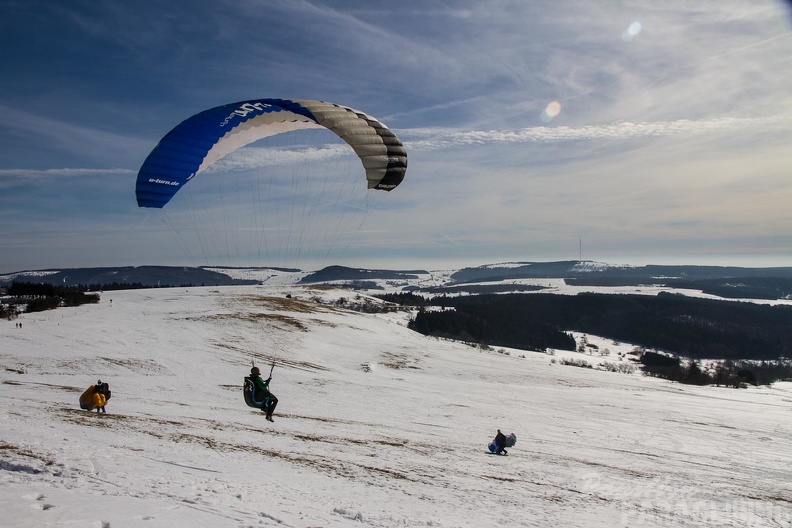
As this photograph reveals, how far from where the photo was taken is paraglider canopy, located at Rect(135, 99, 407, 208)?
51.6 ft

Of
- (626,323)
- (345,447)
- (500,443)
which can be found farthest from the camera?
(626,323)

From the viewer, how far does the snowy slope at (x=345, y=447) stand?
7.79 metres

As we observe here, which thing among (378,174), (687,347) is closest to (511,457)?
(378,174)

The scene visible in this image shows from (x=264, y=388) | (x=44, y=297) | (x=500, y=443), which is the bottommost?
(x=500, y=443)

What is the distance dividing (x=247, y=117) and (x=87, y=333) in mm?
32292

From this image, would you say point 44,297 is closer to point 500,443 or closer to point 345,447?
point 345,447

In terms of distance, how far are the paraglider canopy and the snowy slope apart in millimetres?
7650

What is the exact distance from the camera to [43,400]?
16047mm

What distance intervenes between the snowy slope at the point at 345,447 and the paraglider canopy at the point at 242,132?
25.1ft

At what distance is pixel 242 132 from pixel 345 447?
11.3m

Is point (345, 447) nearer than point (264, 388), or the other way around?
point (345, 447)

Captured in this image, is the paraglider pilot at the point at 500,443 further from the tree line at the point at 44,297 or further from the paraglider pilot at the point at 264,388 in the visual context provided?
the tree line at the point at 44,297

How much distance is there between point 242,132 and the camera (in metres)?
17.1

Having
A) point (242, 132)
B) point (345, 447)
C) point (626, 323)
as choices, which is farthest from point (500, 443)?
point (626, 323)
